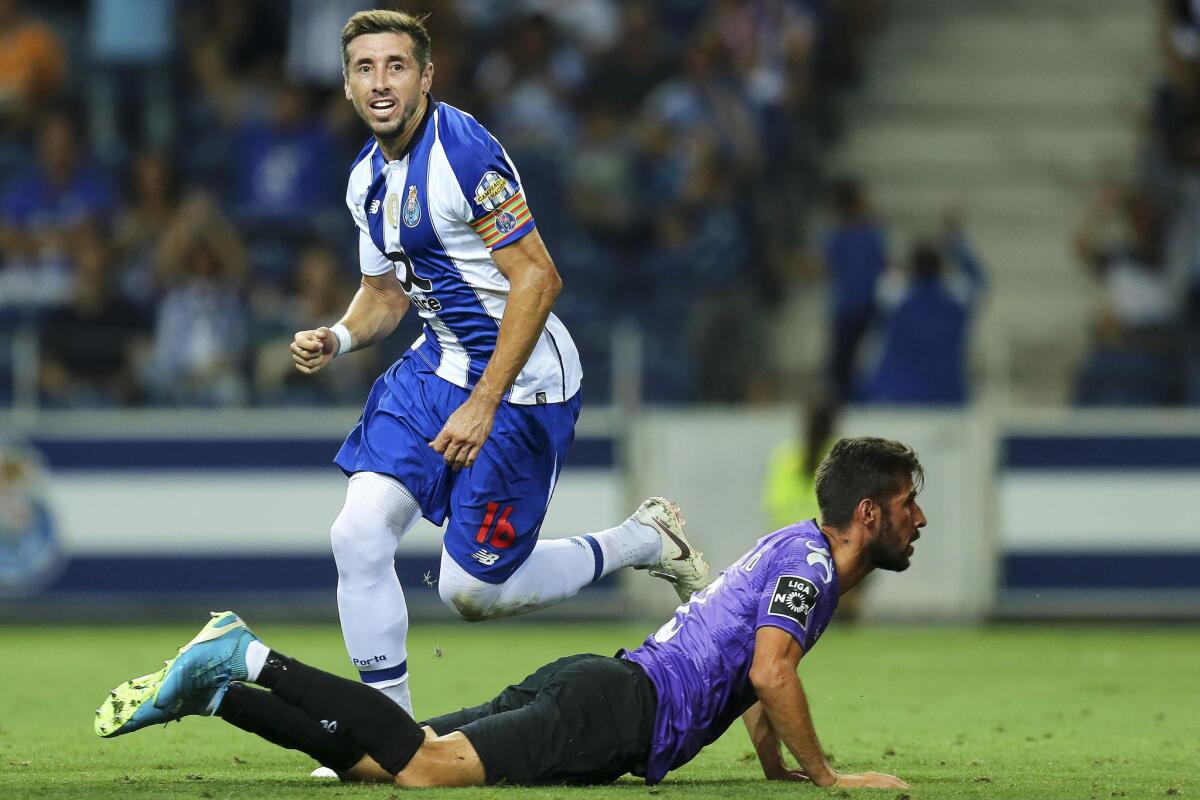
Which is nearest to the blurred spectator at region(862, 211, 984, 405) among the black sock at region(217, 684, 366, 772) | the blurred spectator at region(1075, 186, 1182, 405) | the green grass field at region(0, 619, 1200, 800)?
the blurred spectator at region(1075, 186, 1182, 405)

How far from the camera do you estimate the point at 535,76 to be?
16578mm

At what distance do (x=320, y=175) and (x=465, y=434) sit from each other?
965cm

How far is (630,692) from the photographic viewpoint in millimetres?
5988

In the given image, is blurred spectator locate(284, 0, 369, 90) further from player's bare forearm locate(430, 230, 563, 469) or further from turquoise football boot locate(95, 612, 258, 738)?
turquoise football boot locate(95, 612, 258, 738)

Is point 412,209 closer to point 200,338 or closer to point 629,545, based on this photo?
point 629,545

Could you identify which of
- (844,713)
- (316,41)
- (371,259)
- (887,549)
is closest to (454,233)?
(371,259)

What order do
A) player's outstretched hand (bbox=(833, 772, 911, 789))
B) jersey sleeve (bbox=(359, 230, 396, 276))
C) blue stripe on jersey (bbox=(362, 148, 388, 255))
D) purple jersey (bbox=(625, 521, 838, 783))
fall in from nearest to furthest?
player's outstretched hand (bbox=(833, 772, 911, 789)) < purple jersey (bbox=(625, 521, 838, 783)) < blue stripe on jersey (bbox=(362, 148, 388, 255)) < jersey sleeve (bbox=(359, 230, 396, 276))

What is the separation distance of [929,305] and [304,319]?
447 cm

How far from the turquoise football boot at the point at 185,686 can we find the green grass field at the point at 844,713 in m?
0.25

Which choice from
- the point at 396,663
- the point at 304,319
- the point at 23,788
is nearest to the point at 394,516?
the point at 396,663

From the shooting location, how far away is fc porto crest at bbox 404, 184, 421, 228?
6.68m

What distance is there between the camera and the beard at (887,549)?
6.08 m

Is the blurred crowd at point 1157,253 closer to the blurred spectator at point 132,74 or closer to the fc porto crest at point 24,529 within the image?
the fc porto crest at point 24,529

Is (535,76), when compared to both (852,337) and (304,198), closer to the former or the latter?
(304,198)
